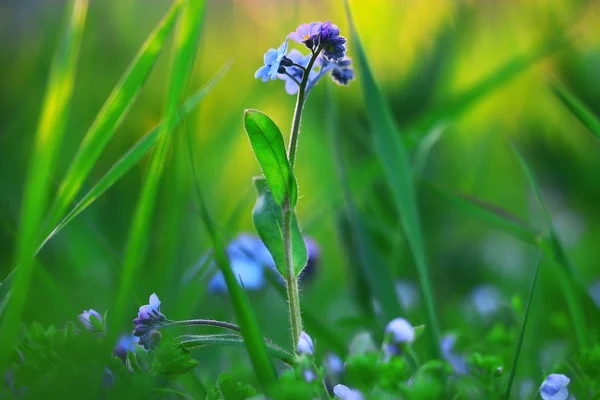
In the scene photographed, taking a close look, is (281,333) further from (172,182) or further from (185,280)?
(172,182)

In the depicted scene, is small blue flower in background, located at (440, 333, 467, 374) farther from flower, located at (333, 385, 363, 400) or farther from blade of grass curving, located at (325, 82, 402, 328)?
flower, located at (333, 385, 363, 400)

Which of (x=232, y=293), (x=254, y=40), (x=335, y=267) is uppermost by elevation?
(x=254, y=40)

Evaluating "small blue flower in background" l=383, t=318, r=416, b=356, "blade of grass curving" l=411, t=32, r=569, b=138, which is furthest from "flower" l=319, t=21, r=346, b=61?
"blade of grass curving" l=411, t=32, r=569, b=138

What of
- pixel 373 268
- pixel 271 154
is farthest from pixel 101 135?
pixel 373 268

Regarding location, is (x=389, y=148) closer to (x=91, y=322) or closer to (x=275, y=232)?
(x=275, y=232)

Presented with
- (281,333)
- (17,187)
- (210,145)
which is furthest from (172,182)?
(17,187)

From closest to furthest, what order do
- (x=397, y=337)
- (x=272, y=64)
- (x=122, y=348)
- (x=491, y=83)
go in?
(x=397, y=337) → (x=272, y=64) → (x=122, y=348) → (x=491, y=83)
